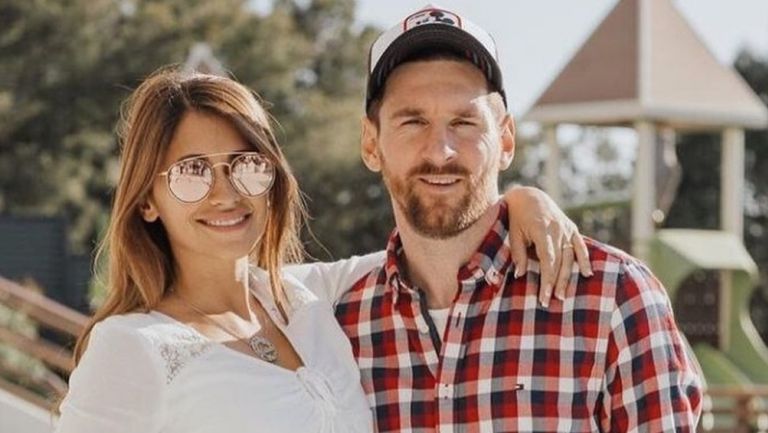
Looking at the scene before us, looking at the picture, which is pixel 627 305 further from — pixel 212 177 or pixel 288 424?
pixel 212 177

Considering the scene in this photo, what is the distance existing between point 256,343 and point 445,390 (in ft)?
1.31

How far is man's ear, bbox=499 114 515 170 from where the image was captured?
2.73m

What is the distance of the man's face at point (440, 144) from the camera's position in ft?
8.50

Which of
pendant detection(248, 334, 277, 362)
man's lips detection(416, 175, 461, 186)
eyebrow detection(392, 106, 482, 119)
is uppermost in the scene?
eyebrow detection(392, 106, 482, 119)

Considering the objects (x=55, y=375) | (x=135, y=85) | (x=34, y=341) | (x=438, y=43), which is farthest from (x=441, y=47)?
(x=135, y=85)

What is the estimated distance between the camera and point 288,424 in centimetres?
253

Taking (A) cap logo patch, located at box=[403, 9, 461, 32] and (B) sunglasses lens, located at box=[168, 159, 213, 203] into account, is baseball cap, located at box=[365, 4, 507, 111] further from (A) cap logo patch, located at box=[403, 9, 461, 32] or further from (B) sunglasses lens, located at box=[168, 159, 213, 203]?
(B) sunglasses lens, located at box=[168, 159, 213, 203]

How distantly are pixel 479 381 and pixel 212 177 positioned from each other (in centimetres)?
63

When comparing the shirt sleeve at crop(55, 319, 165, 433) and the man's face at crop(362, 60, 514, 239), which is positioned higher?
the man's face at crop(362, 60, 514, 239)

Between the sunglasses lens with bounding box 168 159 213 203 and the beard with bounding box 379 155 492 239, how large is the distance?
1.13 ft

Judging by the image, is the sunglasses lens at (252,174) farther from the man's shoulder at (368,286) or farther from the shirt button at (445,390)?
the shirt button at (445,390)

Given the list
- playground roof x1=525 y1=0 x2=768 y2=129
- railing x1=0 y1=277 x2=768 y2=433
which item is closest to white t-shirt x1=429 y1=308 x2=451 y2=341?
railing x1=0 y1=277 x2=768 y2=433

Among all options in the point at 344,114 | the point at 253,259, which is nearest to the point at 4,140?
the point at 344,114

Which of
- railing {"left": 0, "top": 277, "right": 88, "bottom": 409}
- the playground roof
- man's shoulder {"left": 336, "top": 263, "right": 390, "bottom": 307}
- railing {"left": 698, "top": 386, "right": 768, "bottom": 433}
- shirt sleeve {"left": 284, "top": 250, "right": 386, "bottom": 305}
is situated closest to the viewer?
man's shoulder {"left": 336, "top": 263, "right": 390, "bottom": 307}
